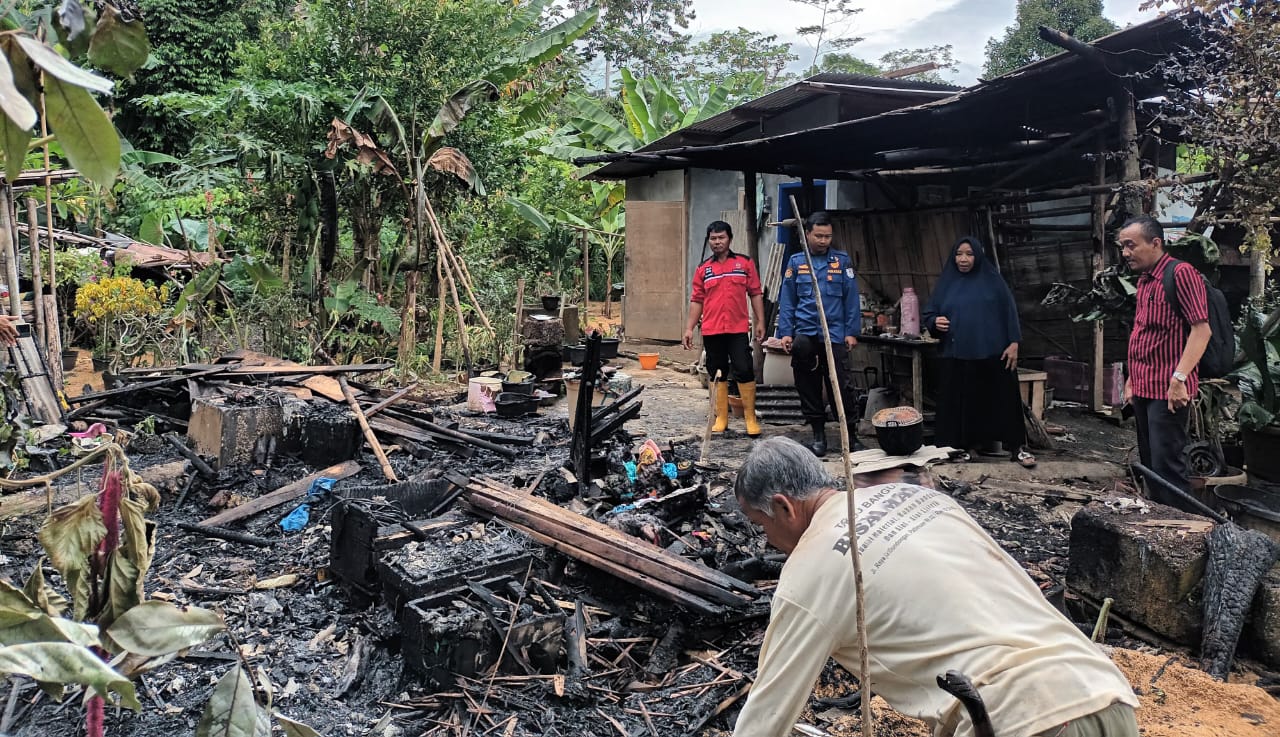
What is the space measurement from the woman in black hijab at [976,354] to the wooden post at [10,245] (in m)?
8.66

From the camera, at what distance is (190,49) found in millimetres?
18031

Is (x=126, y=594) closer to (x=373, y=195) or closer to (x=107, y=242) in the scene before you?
(x=373, y=195)

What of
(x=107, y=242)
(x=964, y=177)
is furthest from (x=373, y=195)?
(x=964, y=177)

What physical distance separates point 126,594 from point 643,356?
12.8 m

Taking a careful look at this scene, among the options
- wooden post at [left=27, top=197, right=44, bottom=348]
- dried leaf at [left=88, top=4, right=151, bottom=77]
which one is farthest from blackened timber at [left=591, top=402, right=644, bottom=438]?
wooden post at [left=27, top=197, right=44, bottom=348]

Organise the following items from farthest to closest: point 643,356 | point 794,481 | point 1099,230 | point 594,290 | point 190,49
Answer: point 594,290
point 190,49
point 643,356
point 1099,230
point 794,481

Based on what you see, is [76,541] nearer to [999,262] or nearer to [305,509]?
[305,509]

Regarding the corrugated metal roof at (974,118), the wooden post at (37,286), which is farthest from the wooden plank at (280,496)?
the corrugated metal roof at (974,118)

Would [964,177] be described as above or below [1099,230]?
above

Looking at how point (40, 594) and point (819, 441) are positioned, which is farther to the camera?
point (819, 441)

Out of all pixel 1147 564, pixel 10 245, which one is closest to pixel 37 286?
pixel 10 245

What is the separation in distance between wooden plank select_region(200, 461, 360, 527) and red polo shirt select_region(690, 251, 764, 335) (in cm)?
363

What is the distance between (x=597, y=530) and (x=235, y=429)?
3.89 meters

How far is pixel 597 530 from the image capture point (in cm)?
479
